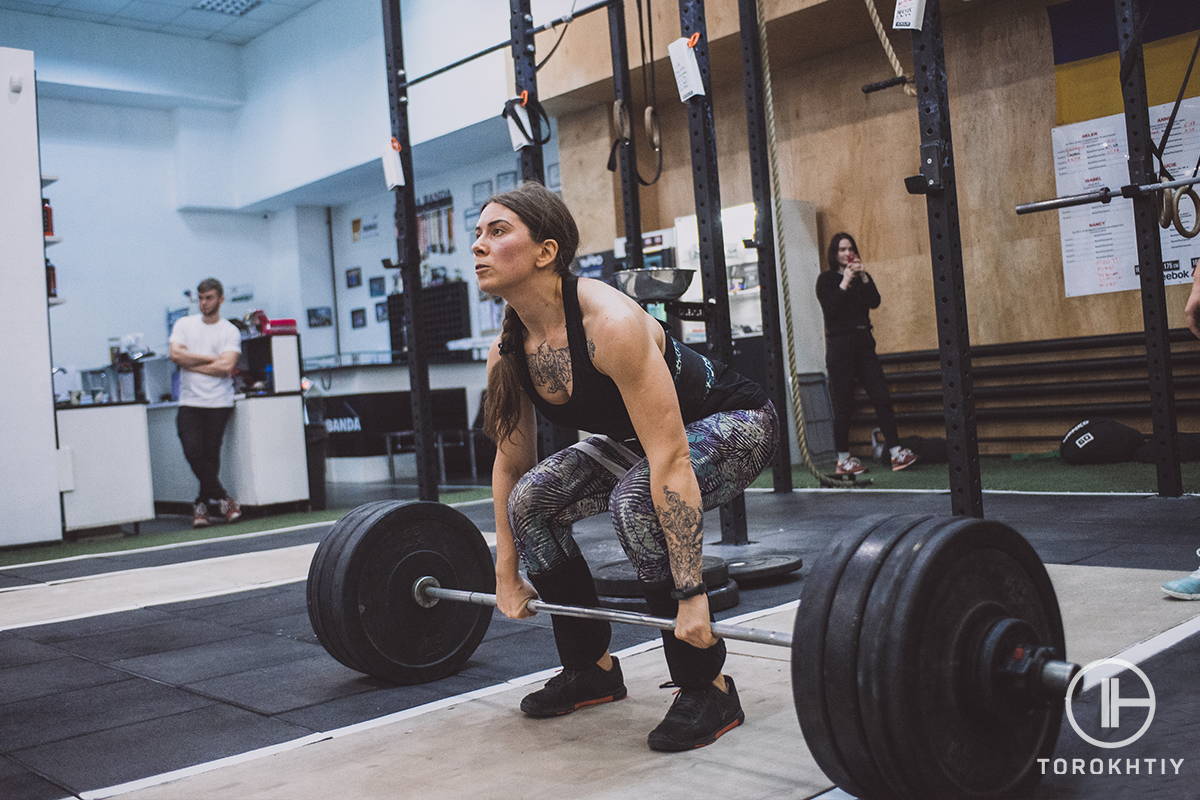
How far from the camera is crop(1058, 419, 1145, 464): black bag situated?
5.41m

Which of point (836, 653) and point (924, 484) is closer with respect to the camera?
point (836, 653)

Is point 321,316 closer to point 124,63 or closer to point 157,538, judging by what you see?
point 124,63

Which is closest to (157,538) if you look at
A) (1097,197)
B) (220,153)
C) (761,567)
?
(761,567)

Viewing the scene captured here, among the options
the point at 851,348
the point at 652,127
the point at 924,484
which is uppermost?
the point at 652,127

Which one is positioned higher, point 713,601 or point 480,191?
point 480,191

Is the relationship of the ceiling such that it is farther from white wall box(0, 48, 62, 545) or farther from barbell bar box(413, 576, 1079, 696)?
barbell bar box(413, 576, 1079, 696)

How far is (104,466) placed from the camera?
230 inches

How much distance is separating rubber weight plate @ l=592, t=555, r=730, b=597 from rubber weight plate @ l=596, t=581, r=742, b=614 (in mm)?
12

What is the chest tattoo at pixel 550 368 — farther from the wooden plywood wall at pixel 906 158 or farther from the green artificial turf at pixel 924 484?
the wooden plywood wall at pixel 906 158

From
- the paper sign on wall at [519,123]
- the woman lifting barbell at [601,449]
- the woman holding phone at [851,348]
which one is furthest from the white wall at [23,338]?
the woman lifting barbell at [601,449]

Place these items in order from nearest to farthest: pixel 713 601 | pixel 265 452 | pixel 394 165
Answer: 1. pixel 713 601
2. pixel 394 165
3. pixel 265 452

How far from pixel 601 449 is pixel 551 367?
222mm

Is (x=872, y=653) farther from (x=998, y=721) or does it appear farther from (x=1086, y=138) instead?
(x=1086, y=138)

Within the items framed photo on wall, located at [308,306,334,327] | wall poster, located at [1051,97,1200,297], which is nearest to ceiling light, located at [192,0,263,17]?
framed photo on wall, located at [308,306,334,327]
